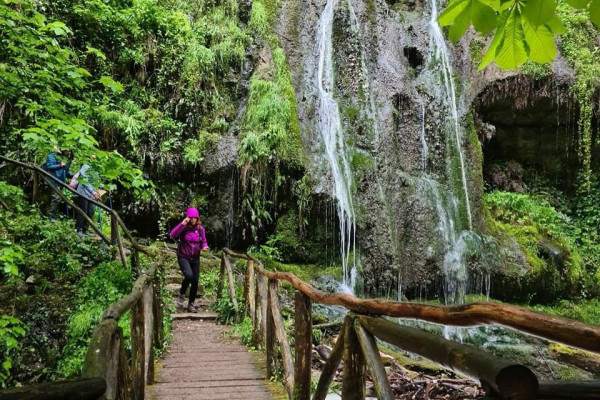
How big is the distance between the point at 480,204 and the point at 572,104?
501 centimetres

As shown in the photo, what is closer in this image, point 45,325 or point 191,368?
point 191,368

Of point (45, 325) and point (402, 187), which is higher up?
point (402, 187)

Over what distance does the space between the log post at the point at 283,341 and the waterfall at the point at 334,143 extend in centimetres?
583

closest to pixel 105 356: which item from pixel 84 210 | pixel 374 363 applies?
pixel 374 363

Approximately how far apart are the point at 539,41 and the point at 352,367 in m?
1.82

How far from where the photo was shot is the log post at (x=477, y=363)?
1.29m

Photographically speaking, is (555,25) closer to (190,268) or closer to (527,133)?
(190,268)

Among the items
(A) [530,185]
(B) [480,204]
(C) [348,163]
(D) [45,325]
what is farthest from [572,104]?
(D) [45,325]

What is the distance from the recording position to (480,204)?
13.4 meters

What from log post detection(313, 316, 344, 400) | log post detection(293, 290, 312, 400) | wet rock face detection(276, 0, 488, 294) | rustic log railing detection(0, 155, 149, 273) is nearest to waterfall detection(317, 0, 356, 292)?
wet rock face detection(276, 0, 488, 294)

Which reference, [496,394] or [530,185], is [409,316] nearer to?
[496,394]

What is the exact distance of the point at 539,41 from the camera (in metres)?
1.93

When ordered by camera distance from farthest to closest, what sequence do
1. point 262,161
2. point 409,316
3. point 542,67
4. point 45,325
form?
point 542,67 < point 262,161 < point 45,325 < point 409,316

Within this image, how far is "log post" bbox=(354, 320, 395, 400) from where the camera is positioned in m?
2.14
